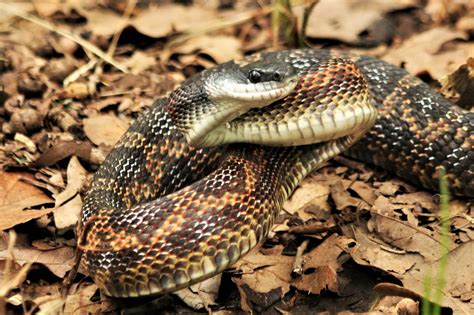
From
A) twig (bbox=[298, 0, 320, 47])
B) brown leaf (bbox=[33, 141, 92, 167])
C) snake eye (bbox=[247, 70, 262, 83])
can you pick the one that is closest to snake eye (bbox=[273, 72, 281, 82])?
snake eye (bbox=[247, 70, 262, 83])

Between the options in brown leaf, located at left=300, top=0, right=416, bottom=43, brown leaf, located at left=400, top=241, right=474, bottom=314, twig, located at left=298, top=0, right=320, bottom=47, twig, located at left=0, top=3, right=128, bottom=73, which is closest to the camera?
brown leaf, located at left=400, top=241, right=474, bottom=314

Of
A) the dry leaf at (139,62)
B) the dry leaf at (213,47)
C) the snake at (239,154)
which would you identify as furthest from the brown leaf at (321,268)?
the dry leaf at (139,62)

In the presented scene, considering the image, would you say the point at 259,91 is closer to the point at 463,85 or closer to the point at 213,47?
the point at 463,85

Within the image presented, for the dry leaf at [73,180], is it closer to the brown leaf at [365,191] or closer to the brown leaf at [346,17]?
the brown leaf at [365,191]

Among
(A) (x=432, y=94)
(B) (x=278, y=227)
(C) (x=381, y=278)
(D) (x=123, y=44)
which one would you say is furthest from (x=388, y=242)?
(D) (x=123, y=44)

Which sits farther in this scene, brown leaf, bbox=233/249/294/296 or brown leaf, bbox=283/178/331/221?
brown leaf, bbox=283/178/331/221

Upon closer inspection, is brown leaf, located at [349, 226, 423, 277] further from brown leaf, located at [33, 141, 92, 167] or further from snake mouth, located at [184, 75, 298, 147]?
brown leaf, located at [33, 141, 92, 167]

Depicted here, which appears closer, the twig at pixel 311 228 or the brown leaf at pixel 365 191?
the twig at pixel 311 228

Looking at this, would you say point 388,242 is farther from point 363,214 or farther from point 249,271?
point 249,271
